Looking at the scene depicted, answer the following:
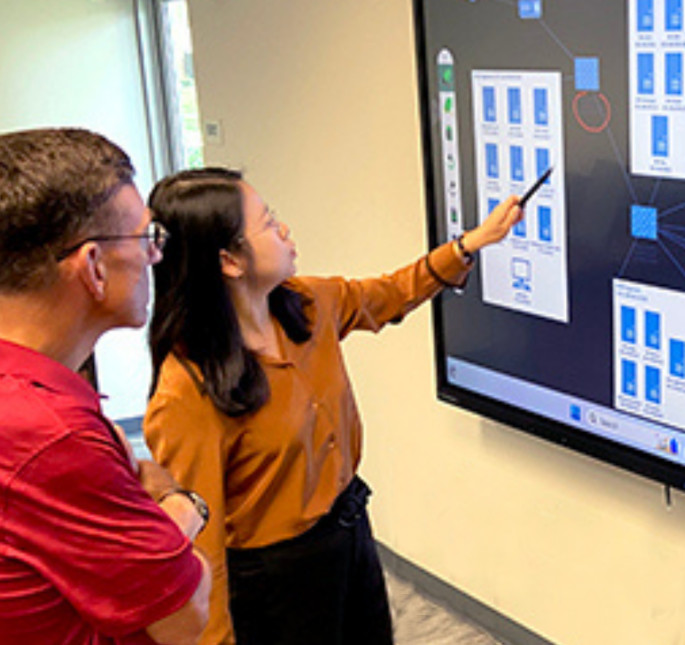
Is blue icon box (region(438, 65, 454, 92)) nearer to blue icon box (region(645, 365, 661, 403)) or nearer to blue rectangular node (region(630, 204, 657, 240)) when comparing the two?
blue rectangular node (region(630, 204, 657, 240))

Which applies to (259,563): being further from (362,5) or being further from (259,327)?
(362,5)

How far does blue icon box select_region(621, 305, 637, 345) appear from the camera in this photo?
2289 millimetres

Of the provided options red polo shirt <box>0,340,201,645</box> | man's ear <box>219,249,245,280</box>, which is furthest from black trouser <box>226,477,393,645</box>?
red polo shirt <box>0,340,201,645</box>

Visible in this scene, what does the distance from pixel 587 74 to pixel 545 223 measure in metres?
0.35

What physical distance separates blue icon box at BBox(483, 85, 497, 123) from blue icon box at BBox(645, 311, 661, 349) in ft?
1.99

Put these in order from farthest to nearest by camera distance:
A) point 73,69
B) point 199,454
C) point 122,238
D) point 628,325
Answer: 1. point 73,69
2. point 628,325
3. point 199,454
4. point 122,238

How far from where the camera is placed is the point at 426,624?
126 inches

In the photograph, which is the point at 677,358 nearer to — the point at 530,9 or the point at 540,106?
the point at 540,106

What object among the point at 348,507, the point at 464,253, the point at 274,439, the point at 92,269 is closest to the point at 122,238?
the point at 92,269

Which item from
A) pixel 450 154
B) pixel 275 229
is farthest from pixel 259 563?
pixel 450 154

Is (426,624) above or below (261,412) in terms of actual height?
below

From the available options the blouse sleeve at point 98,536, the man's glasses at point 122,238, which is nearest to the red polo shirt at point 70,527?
the blouse sleeve at point 98,536

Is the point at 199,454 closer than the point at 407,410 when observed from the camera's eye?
Yes

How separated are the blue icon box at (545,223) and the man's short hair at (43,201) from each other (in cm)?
138
